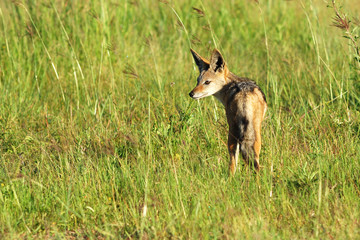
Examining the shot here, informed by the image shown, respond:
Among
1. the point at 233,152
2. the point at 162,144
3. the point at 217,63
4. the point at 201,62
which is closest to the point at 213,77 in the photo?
the point at 217,63

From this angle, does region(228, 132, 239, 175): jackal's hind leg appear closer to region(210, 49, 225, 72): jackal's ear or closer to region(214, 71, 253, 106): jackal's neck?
region(214, 71, 253, 106): jackal's neck

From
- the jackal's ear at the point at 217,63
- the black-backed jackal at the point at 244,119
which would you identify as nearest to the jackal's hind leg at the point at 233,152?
the black-backed jackal at the point at 244,119

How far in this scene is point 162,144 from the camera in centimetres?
524

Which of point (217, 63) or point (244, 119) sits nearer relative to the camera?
point (244, 119)

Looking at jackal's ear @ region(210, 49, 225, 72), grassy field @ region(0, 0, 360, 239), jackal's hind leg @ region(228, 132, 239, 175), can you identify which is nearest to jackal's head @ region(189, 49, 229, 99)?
jackal's ear @ region(210, 49, 225, 72)

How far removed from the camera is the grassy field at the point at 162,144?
13.3 ft

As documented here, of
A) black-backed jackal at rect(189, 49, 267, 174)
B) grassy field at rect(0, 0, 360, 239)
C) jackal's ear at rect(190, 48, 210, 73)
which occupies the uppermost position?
jackal's ear at rect(190, 48, 210, 73)

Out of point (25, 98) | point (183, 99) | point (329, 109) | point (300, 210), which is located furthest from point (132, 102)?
point (300, 210)

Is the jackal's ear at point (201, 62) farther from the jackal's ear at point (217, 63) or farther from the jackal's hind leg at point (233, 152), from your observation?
the jackal's hind leg at point (233, 152)

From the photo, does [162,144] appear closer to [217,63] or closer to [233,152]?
[233,152]

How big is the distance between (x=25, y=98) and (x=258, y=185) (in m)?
3.81

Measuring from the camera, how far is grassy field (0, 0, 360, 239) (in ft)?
13.3

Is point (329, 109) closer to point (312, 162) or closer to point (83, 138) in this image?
point (312, 162)

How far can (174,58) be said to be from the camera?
8.05 m
